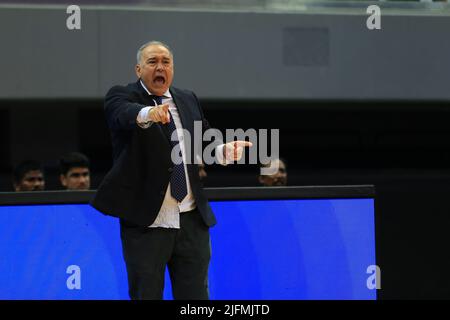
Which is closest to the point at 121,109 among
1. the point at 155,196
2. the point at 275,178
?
the point at 155,196

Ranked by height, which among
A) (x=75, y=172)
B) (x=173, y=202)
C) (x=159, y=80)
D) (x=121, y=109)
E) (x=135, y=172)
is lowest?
(x=173, y=202)

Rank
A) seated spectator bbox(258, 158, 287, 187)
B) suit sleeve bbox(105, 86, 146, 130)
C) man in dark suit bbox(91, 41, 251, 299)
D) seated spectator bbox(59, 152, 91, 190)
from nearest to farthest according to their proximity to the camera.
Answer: suit sleeve bbox(105, 86, 146, 130), man in dark suit bbox(91, 41, 251, 299), seated spectator bbox(59, 152, 91, 190), seated spectator bbox(258, 158, 287, 187)

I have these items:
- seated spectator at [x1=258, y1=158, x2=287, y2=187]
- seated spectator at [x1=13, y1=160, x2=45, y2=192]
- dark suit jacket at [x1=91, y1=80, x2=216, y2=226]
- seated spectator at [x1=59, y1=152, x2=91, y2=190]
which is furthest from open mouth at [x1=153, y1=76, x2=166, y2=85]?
seated spectator at [x1=13, y1=160, x2=45, y2=192]

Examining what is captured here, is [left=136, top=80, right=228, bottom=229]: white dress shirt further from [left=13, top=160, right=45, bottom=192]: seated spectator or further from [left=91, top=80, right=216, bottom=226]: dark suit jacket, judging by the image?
[left=13, top=160, right=45, bottom=192]: seated spectator

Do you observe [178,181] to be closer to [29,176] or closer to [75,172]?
[75,172]

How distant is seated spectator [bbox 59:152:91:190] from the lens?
6.91 m

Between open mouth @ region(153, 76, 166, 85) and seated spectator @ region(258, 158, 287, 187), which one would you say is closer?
open mouth @ region(153, 76, 166, 85)

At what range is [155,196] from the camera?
13.2 ft

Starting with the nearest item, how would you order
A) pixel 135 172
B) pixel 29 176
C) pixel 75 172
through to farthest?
pixel 135 172
pixel 75 172
pixel 29 176

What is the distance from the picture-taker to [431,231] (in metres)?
8.51

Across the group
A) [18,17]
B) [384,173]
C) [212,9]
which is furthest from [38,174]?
[384,173]

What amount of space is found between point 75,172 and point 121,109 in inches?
123

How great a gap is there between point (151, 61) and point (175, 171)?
493mm
